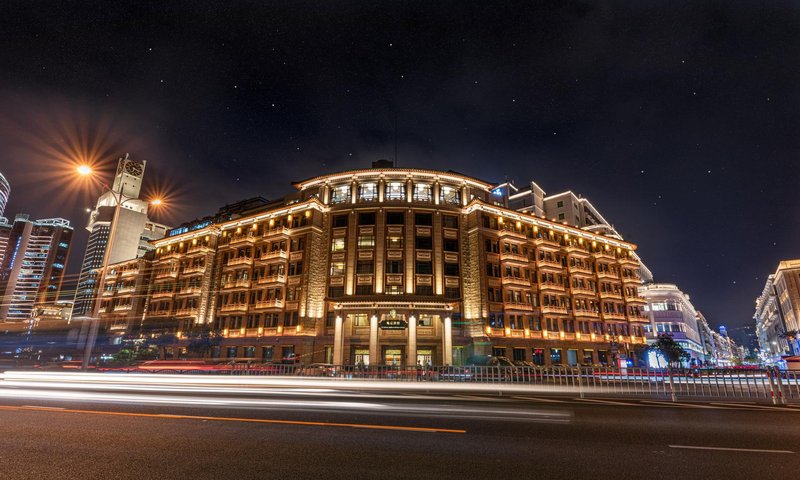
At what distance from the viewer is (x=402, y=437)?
22.8 ft

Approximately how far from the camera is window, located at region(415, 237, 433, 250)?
152ft

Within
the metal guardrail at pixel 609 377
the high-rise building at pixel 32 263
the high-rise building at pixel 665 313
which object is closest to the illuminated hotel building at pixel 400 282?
the metal guardrail at pixel 609 377

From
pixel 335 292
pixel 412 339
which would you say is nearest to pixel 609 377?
pixel 412 339

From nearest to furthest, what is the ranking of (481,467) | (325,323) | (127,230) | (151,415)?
(481,467) → (151,415) → (325,323) → (127,230)

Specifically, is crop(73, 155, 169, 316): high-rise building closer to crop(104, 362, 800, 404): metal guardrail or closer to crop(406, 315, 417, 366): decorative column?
crop(406, 315, 417, 366): decorative column

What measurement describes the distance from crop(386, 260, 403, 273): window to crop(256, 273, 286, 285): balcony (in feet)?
43.8

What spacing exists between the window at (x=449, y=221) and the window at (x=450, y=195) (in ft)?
7.02

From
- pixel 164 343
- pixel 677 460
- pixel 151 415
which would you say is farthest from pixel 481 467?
pixel 164 343

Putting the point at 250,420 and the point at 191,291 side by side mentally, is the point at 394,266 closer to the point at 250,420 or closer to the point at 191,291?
the point at 191,291

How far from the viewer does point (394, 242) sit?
46.4m

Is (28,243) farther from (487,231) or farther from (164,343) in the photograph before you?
(487,231)

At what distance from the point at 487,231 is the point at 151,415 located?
141 ft

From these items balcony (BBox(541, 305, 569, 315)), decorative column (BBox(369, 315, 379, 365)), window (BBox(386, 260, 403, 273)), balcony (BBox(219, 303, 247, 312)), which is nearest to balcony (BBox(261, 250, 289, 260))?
balcony (BBox(219, 303, 247, 312))

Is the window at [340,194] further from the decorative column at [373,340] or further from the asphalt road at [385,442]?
the asphalt road at [385,442]
